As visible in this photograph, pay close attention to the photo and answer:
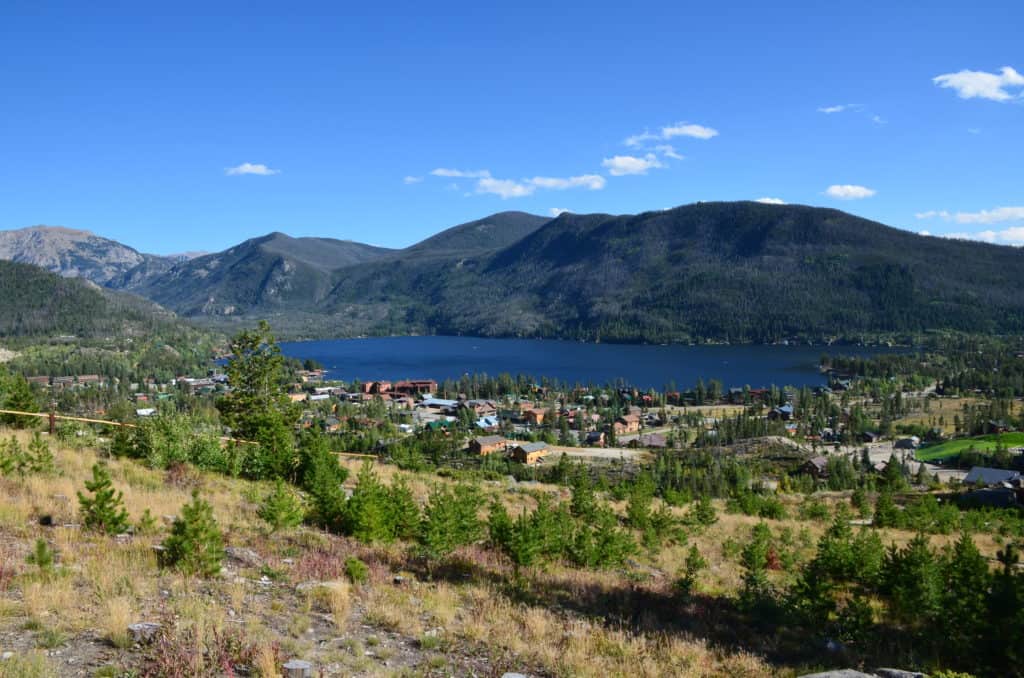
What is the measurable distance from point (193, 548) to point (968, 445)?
110301 mm

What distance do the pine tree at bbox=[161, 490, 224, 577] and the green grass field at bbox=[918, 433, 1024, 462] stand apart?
99.1 m

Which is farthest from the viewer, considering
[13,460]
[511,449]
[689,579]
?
[511,449]

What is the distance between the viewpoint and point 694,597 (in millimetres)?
13547

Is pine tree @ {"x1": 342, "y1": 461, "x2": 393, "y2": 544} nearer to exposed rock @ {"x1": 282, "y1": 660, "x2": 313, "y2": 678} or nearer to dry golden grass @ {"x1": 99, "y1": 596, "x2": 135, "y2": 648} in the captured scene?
dry golden grass @ {"x1": 99, "y1": 596, "x2": 135, "y2": 648}

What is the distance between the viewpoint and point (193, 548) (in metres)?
9.89

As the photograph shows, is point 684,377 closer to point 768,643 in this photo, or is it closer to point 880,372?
point 880,372

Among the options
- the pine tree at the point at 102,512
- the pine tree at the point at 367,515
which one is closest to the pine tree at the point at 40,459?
the pine tree at the point at 102,512

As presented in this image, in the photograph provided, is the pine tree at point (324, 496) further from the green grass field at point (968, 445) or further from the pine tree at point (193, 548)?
the green grass field at point (968, 445)

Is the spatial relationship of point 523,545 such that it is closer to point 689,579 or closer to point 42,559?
point 689,579

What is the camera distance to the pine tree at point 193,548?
9.80 metres

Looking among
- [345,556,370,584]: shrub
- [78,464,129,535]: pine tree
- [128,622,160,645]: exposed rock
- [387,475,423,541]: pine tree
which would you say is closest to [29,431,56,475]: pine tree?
[78,464,129,535]: pine tree

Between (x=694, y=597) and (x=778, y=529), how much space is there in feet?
46.9

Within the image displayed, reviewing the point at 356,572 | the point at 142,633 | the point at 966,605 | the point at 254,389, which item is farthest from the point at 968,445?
the point at 142,633

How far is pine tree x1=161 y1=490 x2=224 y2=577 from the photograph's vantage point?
980cm
